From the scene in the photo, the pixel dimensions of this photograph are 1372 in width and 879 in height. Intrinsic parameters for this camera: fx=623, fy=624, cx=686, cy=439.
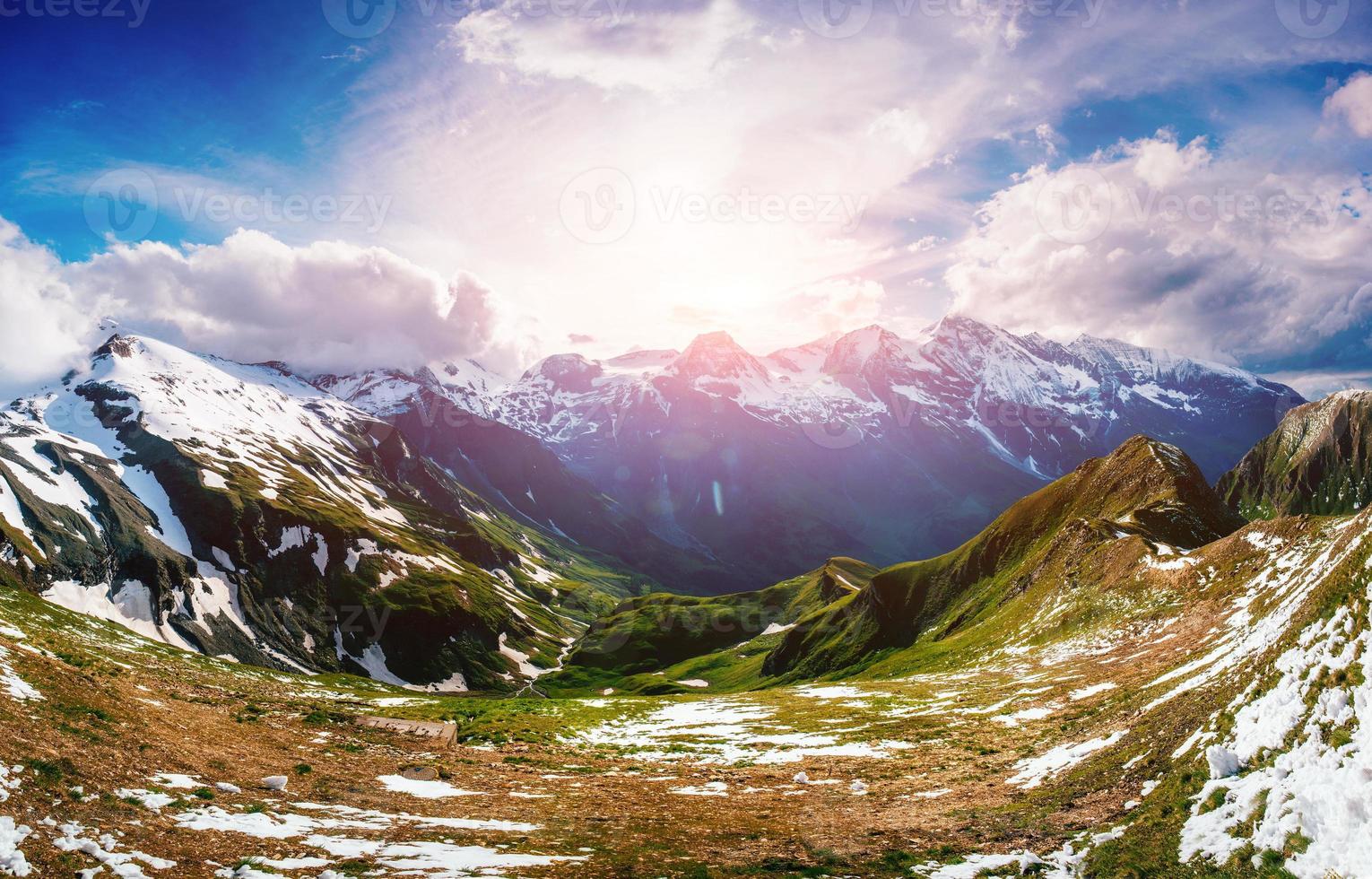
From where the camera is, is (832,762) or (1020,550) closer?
(832,762)

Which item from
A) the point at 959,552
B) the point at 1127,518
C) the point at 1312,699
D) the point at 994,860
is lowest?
the point at 959,552

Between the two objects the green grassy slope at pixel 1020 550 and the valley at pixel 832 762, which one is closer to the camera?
the valley at pixel 832 762

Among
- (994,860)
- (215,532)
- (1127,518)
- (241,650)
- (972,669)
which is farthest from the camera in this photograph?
(215,532)

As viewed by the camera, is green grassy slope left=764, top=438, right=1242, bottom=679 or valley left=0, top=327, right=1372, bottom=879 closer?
valley left=0, top=327, right=1372, bottom=879

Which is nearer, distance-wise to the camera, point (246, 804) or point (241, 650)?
point (246, 804)

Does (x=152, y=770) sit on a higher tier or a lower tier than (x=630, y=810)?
higher

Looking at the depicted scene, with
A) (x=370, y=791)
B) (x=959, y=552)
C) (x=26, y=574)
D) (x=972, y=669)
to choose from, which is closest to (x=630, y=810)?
(x=370, y=791)

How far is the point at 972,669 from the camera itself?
7538 centimetres

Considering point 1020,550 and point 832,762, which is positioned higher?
point 832,762

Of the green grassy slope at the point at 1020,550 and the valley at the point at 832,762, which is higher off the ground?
the valley at the point at 832,762

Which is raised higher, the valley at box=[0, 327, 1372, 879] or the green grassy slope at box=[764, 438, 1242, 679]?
the valley at box=[0, 327, 1372, 879]

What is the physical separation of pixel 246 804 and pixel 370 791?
253 inches

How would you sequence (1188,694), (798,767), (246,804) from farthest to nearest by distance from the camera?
(798,767)
(1188,694)
(246,804)

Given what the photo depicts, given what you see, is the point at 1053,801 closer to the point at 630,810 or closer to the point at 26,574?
the point at 630,810
